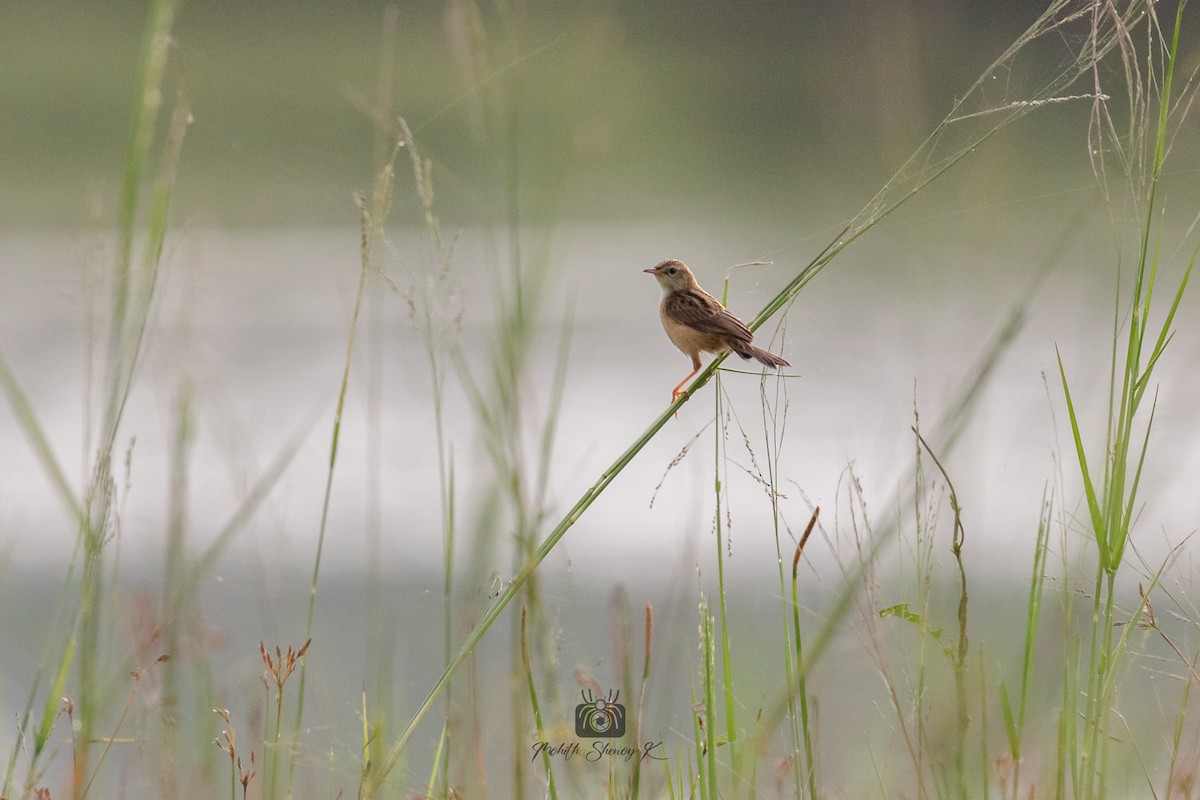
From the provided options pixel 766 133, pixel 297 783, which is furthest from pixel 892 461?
pixel 766 133

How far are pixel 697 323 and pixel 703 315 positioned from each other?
3 cm

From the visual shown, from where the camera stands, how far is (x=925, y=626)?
4.40ft

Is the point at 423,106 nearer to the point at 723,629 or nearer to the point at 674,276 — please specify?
the point at 674,276

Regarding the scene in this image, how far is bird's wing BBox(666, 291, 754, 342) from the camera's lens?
226 centimetres

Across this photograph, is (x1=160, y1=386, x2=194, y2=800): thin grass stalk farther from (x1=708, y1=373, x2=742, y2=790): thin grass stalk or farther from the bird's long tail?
the bird's long tail

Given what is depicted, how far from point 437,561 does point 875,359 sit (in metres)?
2.79

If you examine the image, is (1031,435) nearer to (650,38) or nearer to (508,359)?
(508,359)

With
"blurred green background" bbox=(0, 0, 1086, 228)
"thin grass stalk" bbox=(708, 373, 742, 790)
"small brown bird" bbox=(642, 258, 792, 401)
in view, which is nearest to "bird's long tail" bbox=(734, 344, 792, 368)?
"small brown bird" bbox=(642, 258, 792, 401)

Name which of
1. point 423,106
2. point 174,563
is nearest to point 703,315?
point 174,563

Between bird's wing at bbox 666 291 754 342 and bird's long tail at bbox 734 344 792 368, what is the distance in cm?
3

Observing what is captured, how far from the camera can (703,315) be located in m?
2.42

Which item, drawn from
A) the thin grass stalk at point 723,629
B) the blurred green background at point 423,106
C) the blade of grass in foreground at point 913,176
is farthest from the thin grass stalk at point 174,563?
the blurred green background at point 423,106

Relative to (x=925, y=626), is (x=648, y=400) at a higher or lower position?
higher

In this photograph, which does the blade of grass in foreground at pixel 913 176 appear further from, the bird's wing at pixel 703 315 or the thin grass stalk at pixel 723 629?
the bird's wing at pixel 703 315
